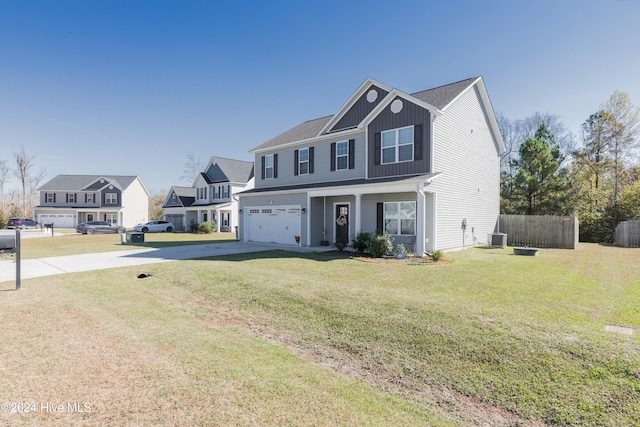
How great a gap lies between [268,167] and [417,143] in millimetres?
10078

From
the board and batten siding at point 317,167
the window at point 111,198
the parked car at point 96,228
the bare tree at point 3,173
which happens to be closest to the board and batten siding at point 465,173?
the board and batten siding at point 317,167

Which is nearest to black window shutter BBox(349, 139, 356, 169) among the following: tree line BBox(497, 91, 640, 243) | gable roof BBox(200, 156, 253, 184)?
tree line BBox(497, 91, 640, 243)

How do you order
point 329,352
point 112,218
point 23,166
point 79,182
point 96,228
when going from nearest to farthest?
1. point 329,352
2. point 96,228
3. point 112,218
4. point 79,182
5. point 23,166

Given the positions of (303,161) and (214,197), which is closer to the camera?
(303,161)

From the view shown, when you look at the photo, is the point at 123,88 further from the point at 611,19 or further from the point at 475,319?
the point at 611,19

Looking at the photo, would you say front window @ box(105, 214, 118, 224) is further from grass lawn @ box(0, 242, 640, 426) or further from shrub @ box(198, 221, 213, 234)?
grass lawn @ box(0, 242, 640, 426)

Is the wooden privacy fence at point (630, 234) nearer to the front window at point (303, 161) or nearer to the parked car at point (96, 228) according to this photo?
the front window at point (303, 161)

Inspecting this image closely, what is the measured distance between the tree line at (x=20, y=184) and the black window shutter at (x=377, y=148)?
52.1 m

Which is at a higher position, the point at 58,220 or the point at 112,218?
the point at 112,218

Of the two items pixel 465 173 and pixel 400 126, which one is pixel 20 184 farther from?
pixel 465 173

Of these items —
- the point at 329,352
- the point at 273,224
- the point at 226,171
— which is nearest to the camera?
the point at 329,352

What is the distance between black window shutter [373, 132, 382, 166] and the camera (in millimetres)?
14508

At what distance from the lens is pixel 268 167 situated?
20141mm

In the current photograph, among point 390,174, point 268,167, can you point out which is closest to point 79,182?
point 268,167
